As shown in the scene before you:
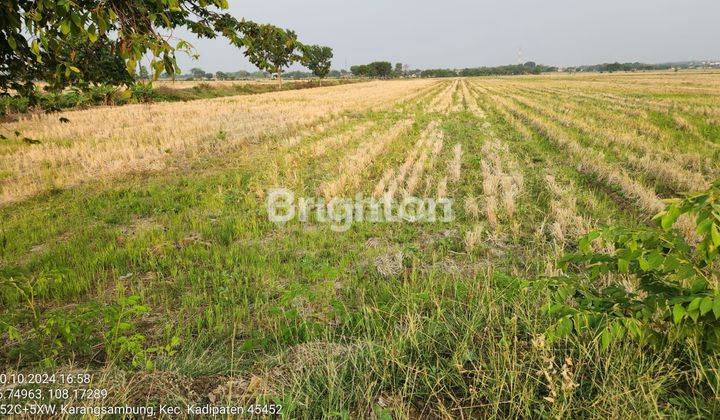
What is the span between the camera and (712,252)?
2.05 m

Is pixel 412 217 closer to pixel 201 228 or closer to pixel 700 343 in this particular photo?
pixel 201 228

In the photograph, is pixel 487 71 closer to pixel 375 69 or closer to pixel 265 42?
pixel 375 69

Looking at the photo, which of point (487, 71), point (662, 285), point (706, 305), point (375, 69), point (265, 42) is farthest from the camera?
point (487, 71)

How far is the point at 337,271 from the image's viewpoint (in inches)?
143

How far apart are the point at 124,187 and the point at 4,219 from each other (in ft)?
7.26

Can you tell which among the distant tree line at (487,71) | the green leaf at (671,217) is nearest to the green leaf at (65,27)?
the green leaf at (671,217)

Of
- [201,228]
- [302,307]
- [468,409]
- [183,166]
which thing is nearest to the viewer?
[468,409]

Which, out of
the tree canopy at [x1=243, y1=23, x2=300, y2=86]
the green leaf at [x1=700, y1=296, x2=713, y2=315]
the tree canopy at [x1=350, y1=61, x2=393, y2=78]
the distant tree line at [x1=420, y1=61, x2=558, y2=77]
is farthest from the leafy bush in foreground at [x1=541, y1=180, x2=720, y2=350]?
the distant tree line at [x1=420, y1=61, x2=558, y2=77]

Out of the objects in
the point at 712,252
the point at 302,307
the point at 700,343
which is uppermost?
the point at 712,252

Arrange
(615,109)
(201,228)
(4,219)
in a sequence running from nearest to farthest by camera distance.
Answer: (201,228), (4,219), (615,109)

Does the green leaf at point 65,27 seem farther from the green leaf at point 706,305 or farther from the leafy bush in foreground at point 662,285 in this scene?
the green leaf at point 706,305

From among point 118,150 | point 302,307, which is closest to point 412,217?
point 302,307

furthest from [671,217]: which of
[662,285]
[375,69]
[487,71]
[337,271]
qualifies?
[487,71]

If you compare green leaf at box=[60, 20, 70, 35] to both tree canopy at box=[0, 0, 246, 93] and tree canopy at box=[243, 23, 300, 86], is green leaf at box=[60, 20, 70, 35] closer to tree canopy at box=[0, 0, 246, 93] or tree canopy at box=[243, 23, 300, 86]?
tree canopy at box=[0, 0, 246, 93]
